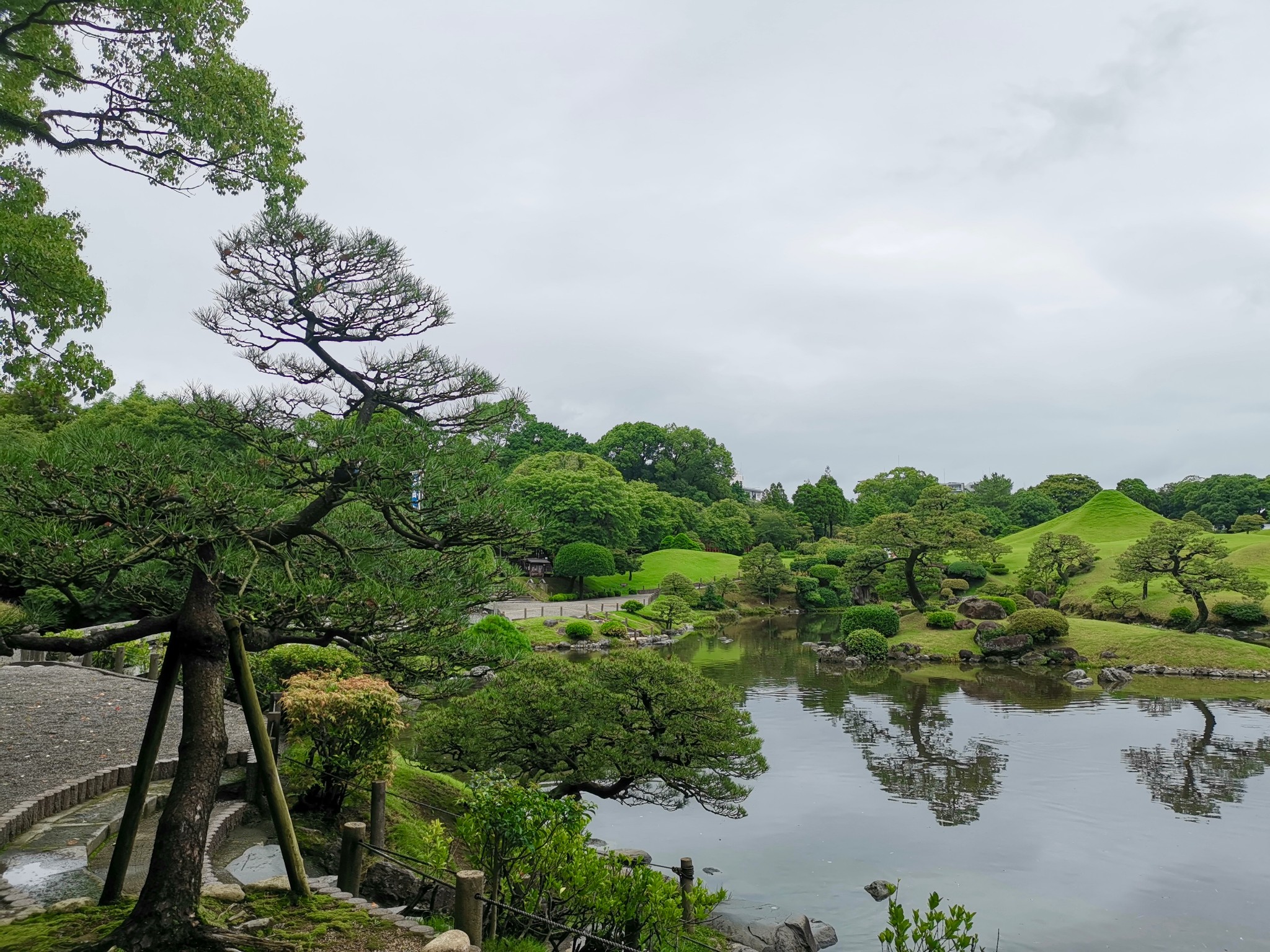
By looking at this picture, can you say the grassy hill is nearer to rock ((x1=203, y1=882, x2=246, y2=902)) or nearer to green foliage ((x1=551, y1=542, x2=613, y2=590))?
→ green foliage ((x1=551, y1=542, x2=613, y2=590))

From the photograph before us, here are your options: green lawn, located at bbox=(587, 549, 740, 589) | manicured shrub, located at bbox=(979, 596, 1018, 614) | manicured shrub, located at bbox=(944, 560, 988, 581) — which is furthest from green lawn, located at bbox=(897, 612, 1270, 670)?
green lawn, located at bbox=(587, 549, 740, 589)

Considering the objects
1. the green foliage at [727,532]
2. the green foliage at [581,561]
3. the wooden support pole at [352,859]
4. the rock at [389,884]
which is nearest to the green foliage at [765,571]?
the green foliage at [581,561]

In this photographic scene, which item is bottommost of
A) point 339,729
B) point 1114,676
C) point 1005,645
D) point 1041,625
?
point 339,729

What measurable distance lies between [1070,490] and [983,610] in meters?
45.4

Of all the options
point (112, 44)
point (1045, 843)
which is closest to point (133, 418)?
point (112, 44)

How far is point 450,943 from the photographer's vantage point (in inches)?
224

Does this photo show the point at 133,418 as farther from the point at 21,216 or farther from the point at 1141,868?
the point at 1141,868

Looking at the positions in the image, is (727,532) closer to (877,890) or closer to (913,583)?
(913,583)

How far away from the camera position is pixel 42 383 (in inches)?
346

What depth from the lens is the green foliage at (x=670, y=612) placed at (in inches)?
1560

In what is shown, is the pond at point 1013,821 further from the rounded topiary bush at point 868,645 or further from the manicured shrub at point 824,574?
the manicured shrub at point 824,574

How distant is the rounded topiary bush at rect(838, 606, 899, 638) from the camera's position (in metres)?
33.4

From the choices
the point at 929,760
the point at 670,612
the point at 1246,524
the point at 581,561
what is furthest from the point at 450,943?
the point at 1246,524

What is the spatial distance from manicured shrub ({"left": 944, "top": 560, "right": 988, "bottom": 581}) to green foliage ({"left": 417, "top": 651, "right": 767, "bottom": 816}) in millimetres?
38306
